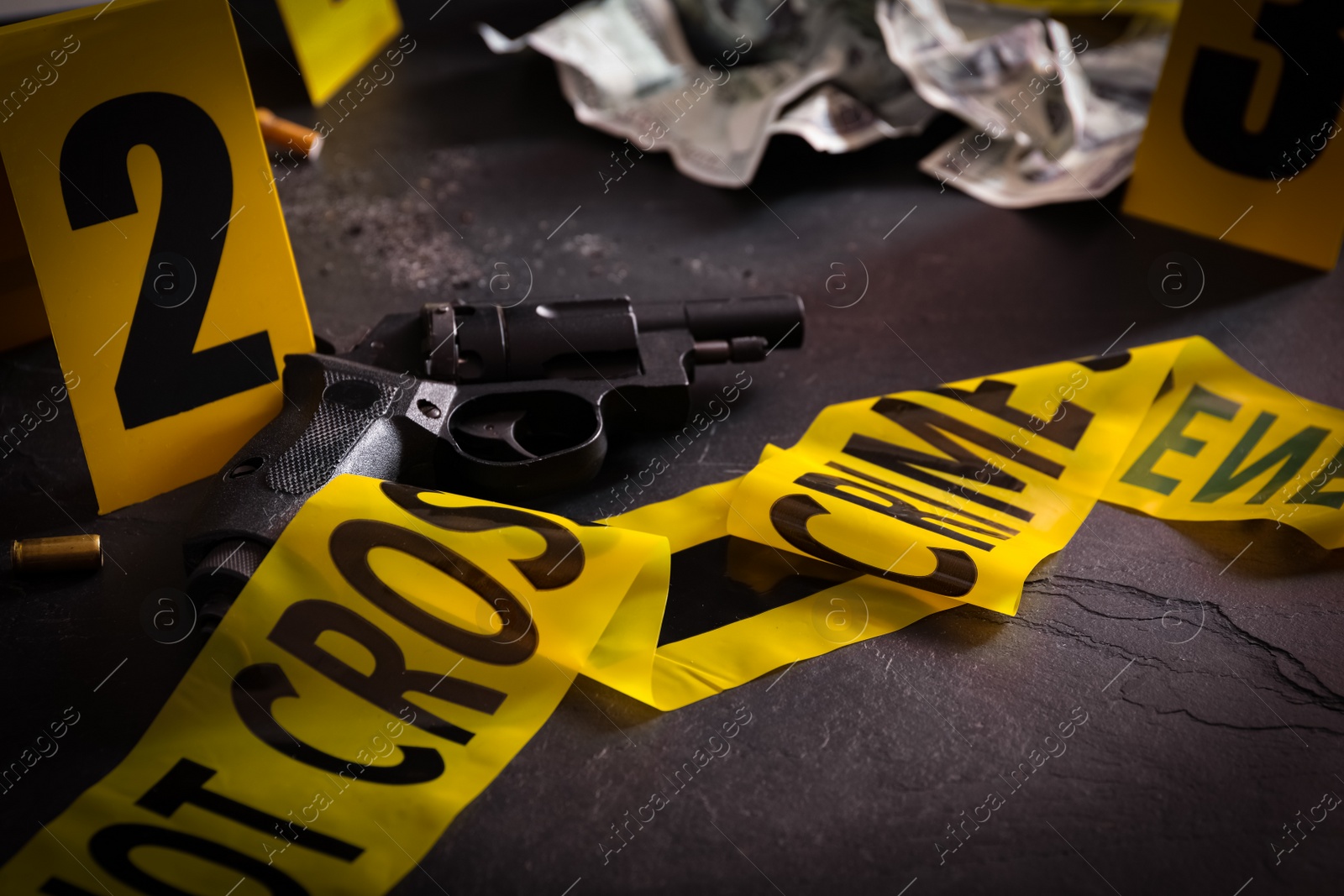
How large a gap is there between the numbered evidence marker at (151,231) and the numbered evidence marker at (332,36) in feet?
2.42

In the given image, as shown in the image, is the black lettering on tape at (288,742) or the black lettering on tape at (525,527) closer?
the black lettering on tape at (288,742)

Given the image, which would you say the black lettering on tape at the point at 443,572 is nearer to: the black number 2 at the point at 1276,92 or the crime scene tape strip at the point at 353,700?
the crime scene tape strip at the point at 353,700

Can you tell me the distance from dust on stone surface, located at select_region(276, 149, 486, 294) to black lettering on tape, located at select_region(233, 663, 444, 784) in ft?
2.07

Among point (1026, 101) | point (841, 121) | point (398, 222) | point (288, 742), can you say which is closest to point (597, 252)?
point (398, 222)

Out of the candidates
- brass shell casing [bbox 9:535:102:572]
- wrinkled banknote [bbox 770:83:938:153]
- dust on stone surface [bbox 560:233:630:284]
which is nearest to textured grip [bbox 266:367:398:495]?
brass shell casing [bbox 9:535:102:572]

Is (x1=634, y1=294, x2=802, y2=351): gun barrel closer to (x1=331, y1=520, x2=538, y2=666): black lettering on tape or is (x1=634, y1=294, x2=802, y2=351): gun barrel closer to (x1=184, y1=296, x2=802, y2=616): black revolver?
(x1=184, y1=296, x2=802, y2=616): black revolver

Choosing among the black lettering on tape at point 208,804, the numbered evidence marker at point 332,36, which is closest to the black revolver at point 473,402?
the black lettering on tape at point 208,804

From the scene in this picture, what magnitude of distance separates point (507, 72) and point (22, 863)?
1397 millimetres

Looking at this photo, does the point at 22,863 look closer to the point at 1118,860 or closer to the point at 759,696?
the point at 759,696

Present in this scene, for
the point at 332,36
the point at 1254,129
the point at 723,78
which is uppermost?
the point at 332,36

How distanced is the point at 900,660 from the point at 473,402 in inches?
17.2

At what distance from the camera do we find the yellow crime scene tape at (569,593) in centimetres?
72

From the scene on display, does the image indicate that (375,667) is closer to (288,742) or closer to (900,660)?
(288,742)

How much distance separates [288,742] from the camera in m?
0.76
